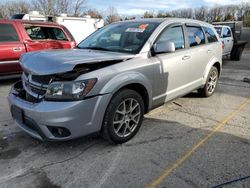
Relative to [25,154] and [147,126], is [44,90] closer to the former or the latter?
[25,154]

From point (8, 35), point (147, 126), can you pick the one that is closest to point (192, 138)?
A: point (147, 126)

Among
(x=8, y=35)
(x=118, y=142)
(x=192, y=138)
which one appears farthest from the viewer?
(x=8, y=35)

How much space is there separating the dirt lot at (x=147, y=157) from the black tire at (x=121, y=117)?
0.15m

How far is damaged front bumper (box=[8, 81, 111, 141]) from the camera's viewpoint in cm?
323

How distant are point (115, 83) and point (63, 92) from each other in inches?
26.3

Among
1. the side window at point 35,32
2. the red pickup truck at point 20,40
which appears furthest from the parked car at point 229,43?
the side window at point 35,32

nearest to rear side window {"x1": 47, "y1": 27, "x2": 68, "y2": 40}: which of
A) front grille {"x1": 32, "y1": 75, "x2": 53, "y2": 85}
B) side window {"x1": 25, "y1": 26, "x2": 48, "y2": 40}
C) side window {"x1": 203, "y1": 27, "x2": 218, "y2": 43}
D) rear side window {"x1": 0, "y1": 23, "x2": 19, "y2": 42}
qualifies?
side window {"x1": 25, "y1": 26, "x2": 48, "y2": 40}

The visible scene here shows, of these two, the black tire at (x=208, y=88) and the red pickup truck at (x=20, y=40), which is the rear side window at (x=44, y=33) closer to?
the red pickup truck at (x=20, y=40)

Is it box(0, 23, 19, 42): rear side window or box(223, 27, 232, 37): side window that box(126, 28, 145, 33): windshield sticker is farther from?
box(223, 27, 232, 37): side window

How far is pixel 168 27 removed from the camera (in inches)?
184

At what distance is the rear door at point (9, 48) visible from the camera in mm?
7164

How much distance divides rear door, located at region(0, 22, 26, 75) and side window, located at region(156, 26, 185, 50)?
441 cm

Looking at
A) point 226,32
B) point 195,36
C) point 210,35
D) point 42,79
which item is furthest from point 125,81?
point 226,32

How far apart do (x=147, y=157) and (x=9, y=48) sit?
5.29 metres
